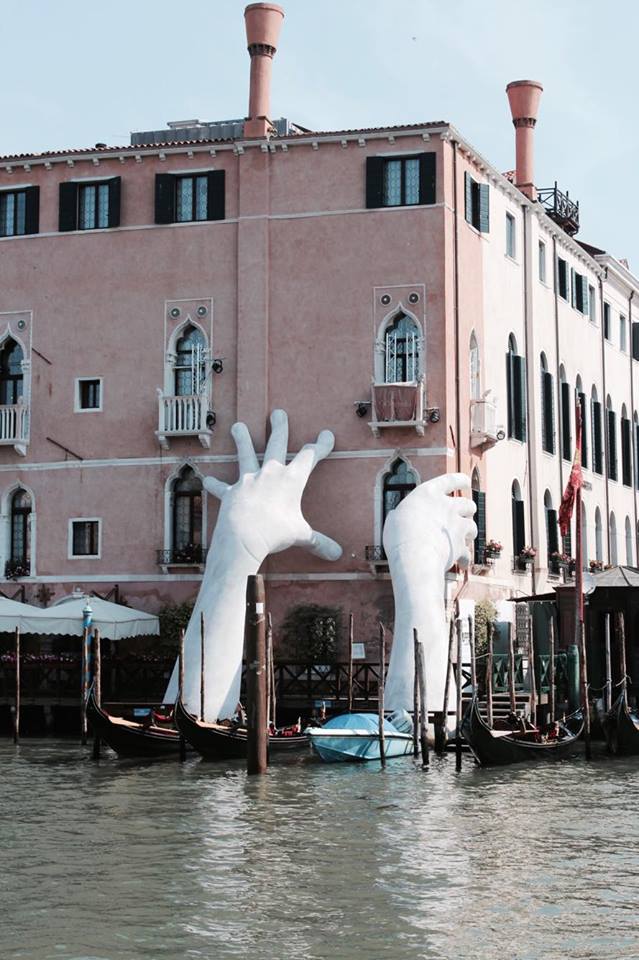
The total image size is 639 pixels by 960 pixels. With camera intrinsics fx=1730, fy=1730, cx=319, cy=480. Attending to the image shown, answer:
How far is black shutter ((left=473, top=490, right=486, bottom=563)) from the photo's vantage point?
3156cm

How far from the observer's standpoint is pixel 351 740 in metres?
25.6

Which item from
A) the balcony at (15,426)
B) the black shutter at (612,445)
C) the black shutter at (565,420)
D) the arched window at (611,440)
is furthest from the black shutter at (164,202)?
the black shutter at (612,445)

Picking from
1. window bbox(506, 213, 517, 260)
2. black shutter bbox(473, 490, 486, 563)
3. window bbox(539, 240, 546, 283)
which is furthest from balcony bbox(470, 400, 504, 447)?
window bbox(539, 240, 546, 283)

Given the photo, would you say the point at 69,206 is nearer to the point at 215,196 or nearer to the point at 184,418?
the point at 215,196

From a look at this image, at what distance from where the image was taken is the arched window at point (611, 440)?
4241 cm

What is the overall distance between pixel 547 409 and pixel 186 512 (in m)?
9.21

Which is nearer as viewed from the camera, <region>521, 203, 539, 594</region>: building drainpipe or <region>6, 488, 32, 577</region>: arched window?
<region>6, 488, 32, 577</region>: arched window

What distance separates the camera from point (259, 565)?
29.4m

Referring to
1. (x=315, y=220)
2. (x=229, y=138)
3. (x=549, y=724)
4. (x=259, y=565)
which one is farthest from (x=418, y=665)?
(x=229, y=138)

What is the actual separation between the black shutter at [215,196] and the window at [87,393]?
3775mm

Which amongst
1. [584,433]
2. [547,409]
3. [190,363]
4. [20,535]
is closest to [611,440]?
[584,433]

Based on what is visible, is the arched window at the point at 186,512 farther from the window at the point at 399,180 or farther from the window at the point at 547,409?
the window at the point at 547,409

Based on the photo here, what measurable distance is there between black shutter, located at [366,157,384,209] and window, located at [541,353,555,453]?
7.10m

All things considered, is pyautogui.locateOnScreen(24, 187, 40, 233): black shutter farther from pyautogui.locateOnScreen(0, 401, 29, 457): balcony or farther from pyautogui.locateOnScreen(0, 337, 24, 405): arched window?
pyautogui.locateOnScreen(0, 401, 29, 457): balcony
